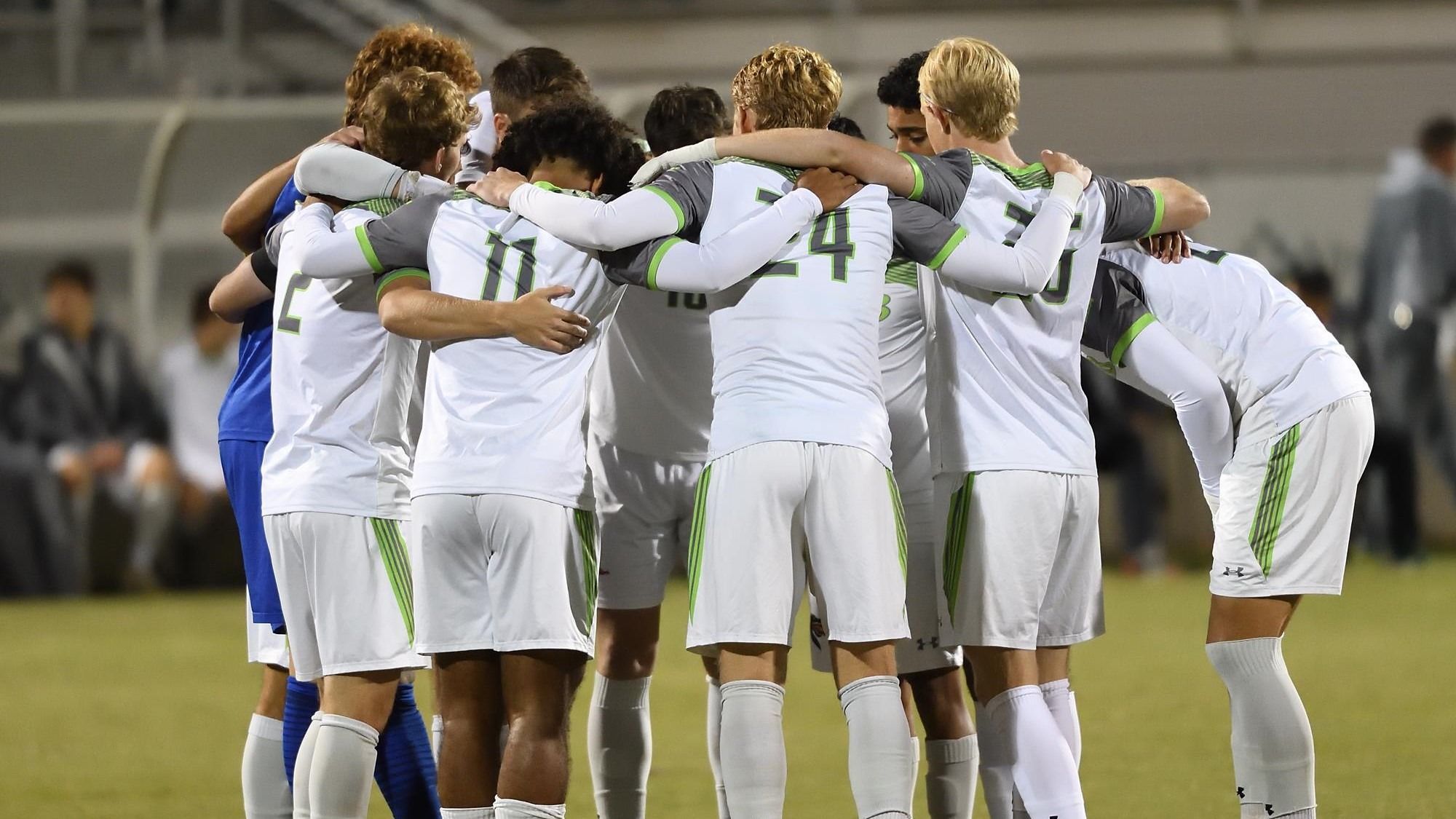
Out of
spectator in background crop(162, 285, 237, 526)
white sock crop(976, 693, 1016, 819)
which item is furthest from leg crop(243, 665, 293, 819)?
spectator in background crop(162, 285, 237, 526)

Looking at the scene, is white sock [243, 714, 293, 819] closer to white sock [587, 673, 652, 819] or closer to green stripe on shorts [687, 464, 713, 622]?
white sock [587, 673, 652, 819]

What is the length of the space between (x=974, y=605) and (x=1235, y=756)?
0.81 metres

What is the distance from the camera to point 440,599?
3.95 metres

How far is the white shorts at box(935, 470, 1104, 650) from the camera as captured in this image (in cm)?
412

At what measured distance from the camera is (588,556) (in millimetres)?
4074

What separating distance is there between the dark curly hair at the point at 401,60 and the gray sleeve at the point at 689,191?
72 cm

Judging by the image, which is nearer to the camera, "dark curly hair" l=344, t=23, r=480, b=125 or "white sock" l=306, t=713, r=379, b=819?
"white sock" l=306, t=713, r=379, b=819

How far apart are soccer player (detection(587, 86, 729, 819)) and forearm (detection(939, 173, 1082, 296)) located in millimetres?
925

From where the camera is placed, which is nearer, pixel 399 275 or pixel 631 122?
pixel 399 275

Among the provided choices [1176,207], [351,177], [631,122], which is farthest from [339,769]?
[631,122]

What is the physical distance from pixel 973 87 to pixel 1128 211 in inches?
19.2

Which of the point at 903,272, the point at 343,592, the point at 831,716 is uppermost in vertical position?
the point at 903,272

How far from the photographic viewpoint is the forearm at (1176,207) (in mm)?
4395

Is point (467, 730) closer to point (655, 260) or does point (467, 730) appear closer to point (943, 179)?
point (655, 260)
